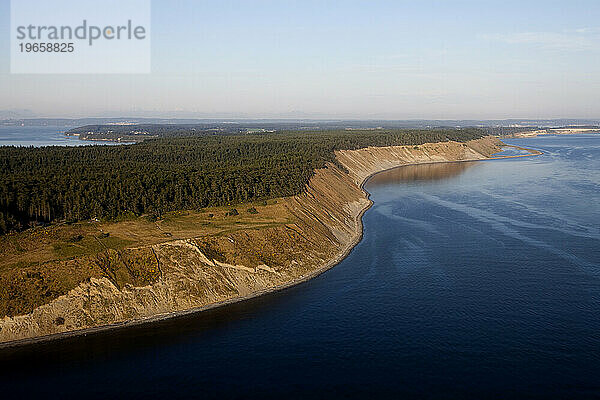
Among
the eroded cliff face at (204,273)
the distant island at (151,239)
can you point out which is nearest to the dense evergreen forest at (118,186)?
the distant island at (151,239)

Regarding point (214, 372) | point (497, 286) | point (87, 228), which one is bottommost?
point (214, 372)

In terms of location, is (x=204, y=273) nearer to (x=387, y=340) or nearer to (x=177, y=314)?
(x=177, y=314)

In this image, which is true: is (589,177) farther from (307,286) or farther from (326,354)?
(326,354)

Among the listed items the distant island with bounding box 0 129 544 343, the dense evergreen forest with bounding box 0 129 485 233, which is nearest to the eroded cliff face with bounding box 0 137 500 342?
the distant island with bounding box 0 129 544 343

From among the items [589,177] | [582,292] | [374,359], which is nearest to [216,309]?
[374,359]

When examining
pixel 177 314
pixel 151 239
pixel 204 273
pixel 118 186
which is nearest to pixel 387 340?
pixel 177 314

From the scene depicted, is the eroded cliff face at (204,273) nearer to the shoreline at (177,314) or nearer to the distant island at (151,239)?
the distant island at (151,239)
